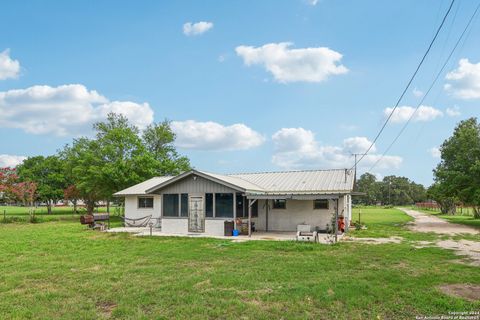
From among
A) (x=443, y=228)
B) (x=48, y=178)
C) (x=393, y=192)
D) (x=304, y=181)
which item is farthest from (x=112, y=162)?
(x=393, y=192)

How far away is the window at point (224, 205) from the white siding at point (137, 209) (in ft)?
22.1

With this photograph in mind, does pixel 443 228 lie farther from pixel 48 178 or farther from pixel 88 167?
pixel 48 178

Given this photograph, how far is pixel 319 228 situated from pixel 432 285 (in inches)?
446

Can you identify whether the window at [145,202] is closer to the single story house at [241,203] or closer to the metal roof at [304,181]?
the single story house at [241,203]

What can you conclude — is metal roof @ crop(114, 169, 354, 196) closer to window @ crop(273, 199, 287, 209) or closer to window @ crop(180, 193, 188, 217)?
window @ crop(273, 199, 287, 209)

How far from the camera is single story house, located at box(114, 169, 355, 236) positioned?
1744 cm

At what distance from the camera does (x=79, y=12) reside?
14.7 m

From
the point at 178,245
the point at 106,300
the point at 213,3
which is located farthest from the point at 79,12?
the point at 106,300

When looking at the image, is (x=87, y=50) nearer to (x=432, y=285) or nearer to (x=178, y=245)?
(x=178, y=245)

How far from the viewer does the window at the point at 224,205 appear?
17547mm

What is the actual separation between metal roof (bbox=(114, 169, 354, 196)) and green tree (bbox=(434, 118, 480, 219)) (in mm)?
10908

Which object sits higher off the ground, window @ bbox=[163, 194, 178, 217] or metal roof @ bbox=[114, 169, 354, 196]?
metal roof @ bbox=[114, 169, 354, 196]

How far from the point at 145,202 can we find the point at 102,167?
9505 millimetres

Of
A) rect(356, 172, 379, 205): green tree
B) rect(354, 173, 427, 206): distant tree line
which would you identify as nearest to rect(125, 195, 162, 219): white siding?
rect(356, 172, 379, 205): green tree
